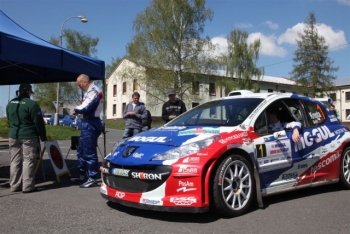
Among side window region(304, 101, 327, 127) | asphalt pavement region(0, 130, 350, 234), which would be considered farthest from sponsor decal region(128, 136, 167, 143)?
side window region(304, 101, 327, 127)

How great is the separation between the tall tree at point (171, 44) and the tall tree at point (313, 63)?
1265 centimetres

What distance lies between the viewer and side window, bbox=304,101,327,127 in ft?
19.5

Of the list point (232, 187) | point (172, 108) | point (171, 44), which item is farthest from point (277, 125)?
point (171, 44)

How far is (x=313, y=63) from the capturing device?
4134 centimetres

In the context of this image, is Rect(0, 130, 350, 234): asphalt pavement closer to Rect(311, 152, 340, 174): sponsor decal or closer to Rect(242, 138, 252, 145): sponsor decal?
Rect(311, 152, 340, 174): sponsor decal

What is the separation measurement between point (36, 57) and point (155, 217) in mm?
3395

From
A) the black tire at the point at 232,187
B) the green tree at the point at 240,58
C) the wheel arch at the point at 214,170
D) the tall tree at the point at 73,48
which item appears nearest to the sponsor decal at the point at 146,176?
the wheel arch at the point at 214,170

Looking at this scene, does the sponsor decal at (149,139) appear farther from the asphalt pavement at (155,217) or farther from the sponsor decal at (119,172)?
the asphalt pavement at (155,217)

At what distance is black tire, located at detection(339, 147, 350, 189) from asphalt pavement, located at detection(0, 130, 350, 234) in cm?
31

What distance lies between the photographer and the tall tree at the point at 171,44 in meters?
33.7

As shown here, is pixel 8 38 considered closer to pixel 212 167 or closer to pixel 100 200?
pixel 100 200

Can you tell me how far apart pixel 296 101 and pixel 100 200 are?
327cm

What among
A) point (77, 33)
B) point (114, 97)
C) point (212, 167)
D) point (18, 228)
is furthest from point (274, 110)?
point (114, 97)

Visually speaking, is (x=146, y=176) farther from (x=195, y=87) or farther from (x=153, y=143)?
(x=195, y=87)
